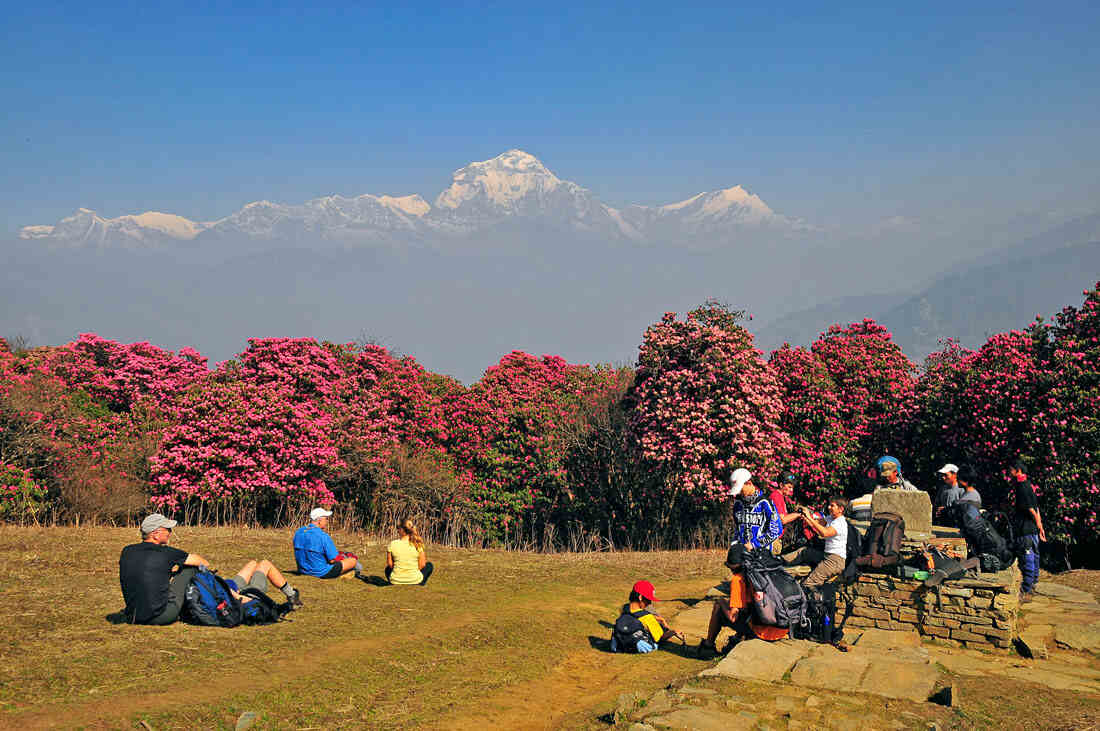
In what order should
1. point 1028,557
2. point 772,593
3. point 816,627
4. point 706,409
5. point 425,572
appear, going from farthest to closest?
1. point 706,409
2. point 425,572
3. point 1028,557
4. point 816,627
5. point 772,593

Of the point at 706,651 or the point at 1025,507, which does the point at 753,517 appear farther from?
the point at 1025,507

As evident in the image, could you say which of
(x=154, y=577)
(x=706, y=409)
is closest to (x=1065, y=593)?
(x=706, y=409)

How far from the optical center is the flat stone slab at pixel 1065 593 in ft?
39.6

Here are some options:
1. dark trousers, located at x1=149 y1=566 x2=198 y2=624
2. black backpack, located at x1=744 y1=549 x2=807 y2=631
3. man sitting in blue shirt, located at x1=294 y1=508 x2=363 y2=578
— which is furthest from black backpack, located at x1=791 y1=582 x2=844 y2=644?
dark trousers, located at x1=149 y1=566 x2=198 y2=624

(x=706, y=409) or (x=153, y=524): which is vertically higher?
(x=706, y=409)

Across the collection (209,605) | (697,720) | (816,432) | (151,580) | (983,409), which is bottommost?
(697,720)

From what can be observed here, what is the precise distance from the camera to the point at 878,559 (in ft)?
35.3

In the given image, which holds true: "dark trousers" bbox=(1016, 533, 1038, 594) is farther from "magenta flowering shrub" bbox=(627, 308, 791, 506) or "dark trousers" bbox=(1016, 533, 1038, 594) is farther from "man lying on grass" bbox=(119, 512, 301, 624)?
"man lying on grass" bbox=(119, 512, 301, 624)

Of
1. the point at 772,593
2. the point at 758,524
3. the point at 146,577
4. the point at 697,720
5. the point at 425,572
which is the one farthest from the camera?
the point at 425,572

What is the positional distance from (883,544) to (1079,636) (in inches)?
96.3

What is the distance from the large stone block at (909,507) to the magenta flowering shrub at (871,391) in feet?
27.6

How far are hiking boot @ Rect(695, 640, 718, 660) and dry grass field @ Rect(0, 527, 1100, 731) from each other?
154 millimetres

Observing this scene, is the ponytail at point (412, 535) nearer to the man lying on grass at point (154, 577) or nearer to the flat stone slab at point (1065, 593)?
the man lying on grass at point (154, 577)

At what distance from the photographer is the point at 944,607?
10.3 meters
